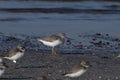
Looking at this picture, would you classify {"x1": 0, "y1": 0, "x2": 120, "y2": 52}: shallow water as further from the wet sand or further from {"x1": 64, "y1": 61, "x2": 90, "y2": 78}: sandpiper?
{"x1": 64, "y1": 61, "x2": 90, "y2": 78}: sandpiper

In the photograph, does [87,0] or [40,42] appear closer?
[40,42]

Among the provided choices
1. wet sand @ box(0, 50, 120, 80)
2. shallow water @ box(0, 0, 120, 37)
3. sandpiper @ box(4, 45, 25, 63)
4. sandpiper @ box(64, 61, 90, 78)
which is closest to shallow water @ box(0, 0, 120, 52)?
shallow water @ box(0, 0, 120, 37)

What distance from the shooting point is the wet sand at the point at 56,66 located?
47.1ft

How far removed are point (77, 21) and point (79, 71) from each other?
486 inches

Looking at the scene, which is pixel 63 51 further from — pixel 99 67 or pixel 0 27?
pixel 0 27

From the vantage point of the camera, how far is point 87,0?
125 feet

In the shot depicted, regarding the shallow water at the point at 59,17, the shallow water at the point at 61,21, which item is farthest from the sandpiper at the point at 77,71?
the shallow water at the point at 59,17

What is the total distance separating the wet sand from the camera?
14.4 metres

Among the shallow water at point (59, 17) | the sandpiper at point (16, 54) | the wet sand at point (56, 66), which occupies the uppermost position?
the sandpiper at point (16, 54)

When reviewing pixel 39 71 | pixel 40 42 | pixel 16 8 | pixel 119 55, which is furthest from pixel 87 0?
pixel 39 71

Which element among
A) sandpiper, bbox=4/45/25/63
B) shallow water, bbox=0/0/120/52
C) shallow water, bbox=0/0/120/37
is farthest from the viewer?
shallow water, bbox=0/0/120/37

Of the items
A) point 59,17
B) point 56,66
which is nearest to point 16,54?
point 56,66

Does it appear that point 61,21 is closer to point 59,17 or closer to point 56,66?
point 59,17

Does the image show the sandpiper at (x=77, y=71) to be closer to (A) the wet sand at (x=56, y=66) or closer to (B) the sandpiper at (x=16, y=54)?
A: (A) the wet sand at (x=56, y=66)
